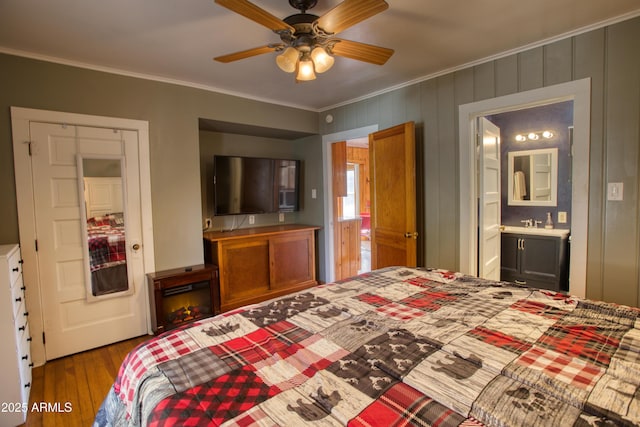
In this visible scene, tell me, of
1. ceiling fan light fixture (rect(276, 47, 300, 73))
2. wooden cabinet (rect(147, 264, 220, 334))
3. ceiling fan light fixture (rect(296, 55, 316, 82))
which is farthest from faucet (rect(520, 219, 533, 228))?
wooden cabinet (rect(147, 264, 220, 334))

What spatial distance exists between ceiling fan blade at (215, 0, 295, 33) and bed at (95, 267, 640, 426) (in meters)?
1.43

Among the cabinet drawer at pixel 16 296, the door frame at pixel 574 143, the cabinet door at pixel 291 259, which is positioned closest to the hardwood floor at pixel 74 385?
the cabinet drawer at pixel 16 296

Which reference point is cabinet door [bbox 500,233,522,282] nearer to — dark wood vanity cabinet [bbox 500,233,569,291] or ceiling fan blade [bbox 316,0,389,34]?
dark wood vanity cabinet [bbox 500,233,569,291]

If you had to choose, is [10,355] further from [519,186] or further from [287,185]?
[519,186]

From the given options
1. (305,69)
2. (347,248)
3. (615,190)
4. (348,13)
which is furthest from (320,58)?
(347,248)

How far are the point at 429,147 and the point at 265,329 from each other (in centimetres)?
249

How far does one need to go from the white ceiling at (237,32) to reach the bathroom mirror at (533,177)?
2.10 meters

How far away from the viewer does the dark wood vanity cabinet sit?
12.1ft

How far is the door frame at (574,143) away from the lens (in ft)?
7.41

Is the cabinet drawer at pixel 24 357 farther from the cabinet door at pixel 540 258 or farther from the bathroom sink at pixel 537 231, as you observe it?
the cabinet door at pixel 540 258

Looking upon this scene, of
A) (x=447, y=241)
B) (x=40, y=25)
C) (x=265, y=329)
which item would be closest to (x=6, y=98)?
(x=40, y=25)

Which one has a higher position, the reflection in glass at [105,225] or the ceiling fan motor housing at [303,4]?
the ceiling fan motor housing at [303,4]

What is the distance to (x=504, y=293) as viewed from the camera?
5.85 feet

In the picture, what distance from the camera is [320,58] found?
6.21 feet
